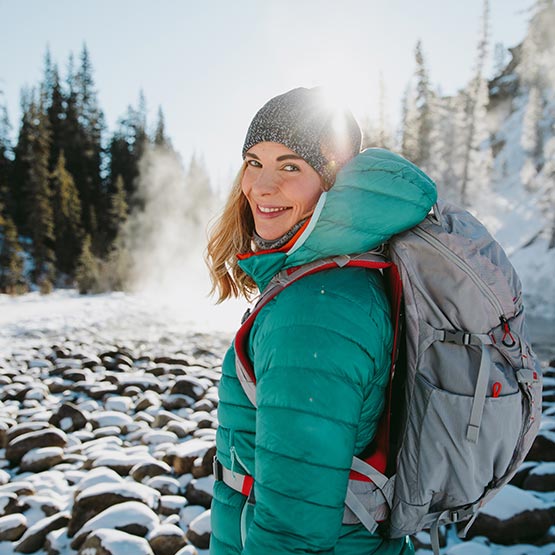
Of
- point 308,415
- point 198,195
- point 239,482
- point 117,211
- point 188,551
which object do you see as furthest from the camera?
point 198,195

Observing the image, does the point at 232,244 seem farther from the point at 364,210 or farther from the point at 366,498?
the point at 366,498

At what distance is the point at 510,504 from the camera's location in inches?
149

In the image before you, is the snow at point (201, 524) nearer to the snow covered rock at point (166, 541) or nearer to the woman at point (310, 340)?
the snow covered rock at point (166, 541)

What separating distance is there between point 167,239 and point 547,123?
3455 centimetres

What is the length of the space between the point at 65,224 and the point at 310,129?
3910 centimetres

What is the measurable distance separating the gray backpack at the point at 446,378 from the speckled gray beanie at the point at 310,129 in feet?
1.37

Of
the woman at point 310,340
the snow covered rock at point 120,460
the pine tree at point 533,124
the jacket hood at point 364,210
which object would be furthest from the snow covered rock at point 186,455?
the pine tree at point 533,124

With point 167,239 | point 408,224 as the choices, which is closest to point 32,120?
point 167,239

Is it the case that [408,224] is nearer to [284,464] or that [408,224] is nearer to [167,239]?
[284,464]

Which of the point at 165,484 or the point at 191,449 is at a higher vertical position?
the point at 191,449

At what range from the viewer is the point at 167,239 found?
130 ft

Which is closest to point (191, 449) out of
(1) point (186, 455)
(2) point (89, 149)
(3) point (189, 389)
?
(1) point (186, 455)

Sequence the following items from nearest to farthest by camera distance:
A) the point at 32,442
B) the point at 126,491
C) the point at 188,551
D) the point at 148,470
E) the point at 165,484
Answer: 1. the point at 188,551
2. the point at 126,491
3. the point at 165,484
4. the point at 148,470
5. the point at 32,442

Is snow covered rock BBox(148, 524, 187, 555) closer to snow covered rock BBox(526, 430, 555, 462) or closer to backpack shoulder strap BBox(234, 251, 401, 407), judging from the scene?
backpack shoulder strap BBox(234, 251, 401, 407)
